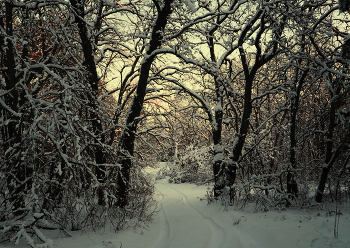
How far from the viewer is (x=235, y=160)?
966 cm

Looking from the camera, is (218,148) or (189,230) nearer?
(189,230)

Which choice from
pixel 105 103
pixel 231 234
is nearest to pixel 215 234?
pixel 231 234

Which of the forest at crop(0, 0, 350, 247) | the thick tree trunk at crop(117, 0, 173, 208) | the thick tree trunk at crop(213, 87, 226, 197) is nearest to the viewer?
the forest at crop(0, 0, 350, 247)

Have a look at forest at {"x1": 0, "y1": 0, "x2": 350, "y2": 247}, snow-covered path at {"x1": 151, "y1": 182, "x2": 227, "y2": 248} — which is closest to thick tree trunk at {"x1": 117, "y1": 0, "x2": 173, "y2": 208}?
forest at {"x1": 0, "y1": 0, "x2": 350, "y2": 247}

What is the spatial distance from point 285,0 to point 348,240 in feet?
19.7

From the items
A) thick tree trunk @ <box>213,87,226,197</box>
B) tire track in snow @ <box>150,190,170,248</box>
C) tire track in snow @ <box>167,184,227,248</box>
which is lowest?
tire track in snow @ <box>150,190,170,248</box>

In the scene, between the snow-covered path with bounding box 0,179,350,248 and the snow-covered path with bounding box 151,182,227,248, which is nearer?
the snow-covered path with bounding box 0,179,350,248

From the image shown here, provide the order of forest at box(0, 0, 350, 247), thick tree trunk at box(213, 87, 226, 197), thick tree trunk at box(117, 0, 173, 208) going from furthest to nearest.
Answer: thick tree trunk at box(213, 87, 226, 197) → thick tree trunk at box(117, 0, 173, 208) → forest at box(0, 0, 350, 247)

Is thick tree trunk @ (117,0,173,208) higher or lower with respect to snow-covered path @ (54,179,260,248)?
higher

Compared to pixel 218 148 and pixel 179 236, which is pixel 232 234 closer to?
pixel 179 236

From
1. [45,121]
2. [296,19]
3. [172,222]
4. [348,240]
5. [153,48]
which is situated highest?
[296,19]

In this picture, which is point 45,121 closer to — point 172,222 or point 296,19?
point 172,222

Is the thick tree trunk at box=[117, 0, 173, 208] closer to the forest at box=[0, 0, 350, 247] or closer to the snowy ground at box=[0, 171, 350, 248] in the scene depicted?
the forest at box=[0, 0, 350, 247]

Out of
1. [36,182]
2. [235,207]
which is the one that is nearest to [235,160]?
[235,207]
